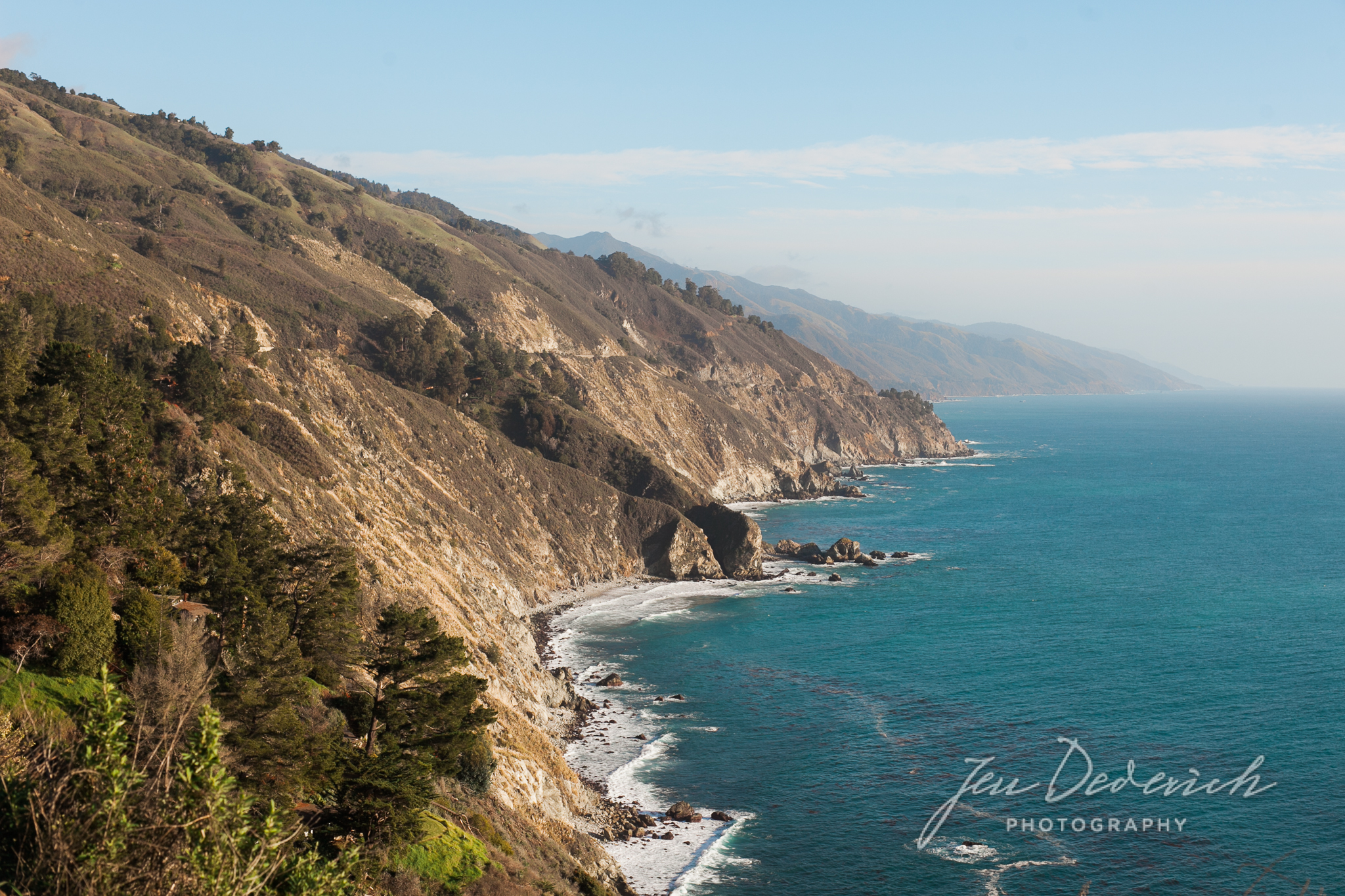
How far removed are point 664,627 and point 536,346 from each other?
80.5 metres

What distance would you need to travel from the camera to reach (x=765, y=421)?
18838cm

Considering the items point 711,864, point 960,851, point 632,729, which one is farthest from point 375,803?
point 632,729

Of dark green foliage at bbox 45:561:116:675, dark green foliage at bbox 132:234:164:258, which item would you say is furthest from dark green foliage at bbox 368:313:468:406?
dark green foliage at bbox 45:561:116:675

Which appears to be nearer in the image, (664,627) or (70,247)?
(70,247)

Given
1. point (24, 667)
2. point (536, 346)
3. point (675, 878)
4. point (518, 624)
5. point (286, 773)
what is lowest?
point (675, 878)

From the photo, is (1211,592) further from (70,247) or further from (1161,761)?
(70,247)

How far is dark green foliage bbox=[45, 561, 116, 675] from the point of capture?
3016 cm

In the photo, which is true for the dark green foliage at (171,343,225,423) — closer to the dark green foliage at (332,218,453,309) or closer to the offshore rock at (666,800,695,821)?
the offshore rock at (666,800,695,821)

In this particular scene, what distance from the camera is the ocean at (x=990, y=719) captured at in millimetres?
43625

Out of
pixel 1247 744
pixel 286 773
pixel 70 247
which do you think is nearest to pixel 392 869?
pixel 286 773

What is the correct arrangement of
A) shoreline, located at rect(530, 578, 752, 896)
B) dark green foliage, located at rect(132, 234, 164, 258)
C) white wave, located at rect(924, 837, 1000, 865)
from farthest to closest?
dark green foliage, located at rect(132, 234, 164, 258) → shoreline, located at rect(530, 578, 752, 896) → white wave, located at rect(924, 837, 1000, 865)

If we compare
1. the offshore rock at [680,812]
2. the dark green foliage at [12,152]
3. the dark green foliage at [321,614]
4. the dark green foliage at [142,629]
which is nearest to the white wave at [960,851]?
the offshore rock at [680,812]
